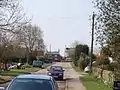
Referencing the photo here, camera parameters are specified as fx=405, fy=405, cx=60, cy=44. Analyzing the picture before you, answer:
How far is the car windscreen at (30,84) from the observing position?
45.0 ft

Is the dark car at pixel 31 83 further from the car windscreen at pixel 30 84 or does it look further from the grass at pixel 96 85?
the grass at pixel 96 85

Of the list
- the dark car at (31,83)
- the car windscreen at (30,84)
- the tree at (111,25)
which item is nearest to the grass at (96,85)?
the tree at (111,25)

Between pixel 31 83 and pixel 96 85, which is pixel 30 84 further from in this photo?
pixel 96 85

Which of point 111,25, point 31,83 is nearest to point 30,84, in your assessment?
point 31,83

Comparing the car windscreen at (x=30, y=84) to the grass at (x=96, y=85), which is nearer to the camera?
the car windscreen at (x=30, y=84)

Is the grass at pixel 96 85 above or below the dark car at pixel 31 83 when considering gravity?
below

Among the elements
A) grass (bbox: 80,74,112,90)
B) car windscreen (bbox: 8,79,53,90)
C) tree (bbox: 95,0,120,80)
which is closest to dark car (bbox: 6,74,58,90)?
car windscreen (bbox: 8,79,53,90)

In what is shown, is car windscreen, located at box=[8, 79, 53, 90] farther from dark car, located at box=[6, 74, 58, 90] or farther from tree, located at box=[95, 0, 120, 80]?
tree, located at box=[95, 0, 120, 80]

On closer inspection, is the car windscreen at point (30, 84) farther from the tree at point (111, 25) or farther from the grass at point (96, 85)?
the grass at point (96, 85)

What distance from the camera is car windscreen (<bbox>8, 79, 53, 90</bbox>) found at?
13.7m

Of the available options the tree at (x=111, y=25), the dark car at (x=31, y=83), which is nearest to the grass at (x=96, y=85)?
the tree at (x=111, y=25)

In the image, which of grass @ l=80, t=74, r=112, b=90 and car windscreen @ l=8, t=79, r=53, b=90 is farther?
grass @ l=80, t=74, r=112, b=90

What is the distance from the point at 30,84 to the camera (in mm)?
13898

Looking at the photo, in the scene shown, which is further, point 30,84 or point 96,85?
point 96,85
